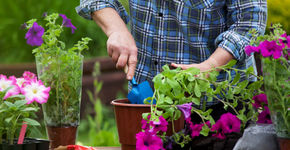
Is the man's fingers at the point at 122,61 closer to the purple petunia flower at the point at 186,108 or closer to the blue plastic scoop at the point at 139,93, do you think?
the blue plastic scoop at the point at 139,93

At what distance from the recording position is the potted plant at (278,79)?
801 mm

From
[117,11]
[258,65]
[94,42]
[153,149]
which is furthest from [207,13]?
[94,42]

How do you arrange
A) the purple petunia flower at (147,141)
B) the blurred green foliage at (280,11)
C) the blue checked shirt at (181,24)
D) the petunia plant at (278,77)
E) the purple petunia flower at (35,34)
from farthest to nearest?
the blurred green foliage at (280,11), the blue checked shirt at (181,24), the purple petunia flower at (35,34), the purple petunia flower at (147,141), the petunia plant at (278,77)

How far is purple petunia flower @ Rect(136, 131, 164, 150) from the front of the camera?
36.6 inches

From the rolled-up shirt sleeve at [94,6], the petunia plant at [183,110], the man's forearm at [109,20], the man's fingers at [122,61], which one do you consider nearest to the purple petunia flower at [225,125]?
the petunia plant at [183,110]

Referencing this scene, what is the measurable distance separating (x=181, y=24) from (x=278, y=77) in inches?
28.5

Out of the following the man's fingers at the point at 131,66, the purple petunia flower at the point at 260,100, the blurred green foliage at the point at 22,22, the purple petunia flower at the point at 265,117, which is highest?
the blurred green foliage at the point at 22,22

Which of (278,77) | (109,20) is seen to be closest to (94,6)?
(109,20)

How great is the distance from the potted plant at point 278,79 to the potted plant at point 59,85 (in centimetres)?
60

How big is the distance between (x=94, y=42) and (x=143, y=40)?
2908 mm

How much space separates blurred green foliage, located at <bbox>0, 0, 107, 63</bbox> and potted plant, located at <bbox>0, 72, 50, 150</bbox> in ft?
10.3

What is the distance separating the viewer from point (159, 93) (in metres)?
1.04

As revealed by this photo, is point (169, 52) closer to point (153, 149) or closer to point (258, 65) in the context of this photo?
point (153, 149)

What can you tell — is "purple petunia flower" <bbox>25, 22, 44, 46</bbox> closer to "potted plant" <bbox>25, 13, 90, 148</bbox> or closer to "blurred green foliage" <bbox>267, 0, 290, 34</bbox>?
"potted plant" <bbox>25, 13, 90, 148</bbox>
